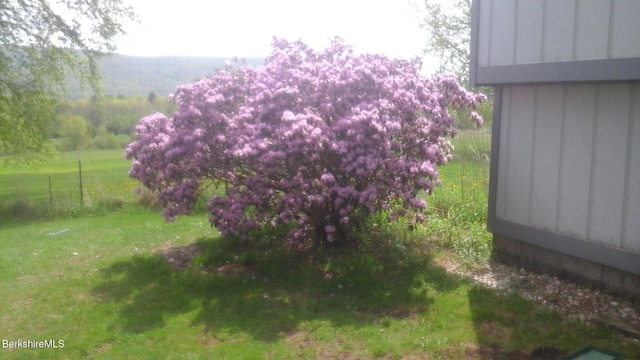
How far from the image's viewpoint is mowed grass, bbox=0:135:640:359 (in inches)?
190

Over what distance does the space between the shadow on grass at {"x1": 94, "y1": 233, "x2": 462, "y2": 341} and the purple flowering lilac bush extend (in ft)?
1.46

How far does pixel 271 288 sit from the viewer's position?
250 inches

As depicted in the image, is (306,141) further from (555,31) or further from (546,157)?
(555,31)

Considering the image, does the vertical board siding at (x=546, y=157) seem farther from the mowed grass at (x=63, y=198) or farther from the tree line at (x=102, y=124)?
the tree line at (x=102, y=124)

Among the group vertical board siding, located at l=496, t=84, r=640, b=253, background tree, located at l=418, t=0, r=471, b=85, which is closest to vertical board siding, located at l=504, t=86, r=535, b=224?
vertical board siding, located at l=496, t=84, r=640, b=253

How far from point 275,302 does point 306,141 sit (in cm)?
157

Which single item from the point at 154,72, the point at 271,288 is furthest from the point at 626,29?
the point at 154,72

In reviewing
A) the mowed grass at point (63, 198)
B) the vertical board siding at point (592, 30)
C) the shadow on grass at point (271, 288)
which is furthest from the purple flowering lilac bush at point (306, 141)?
the mowed grass at point (63, 198)

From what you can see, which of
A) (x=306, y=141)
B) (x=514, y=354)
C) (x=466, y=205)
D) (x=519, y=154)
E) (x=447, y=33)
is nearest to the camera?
(x=514, y=354)

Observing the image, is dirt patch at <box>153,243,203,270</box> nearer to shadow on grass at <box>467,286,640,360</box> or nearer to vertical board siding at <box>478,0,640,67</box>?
shadow on grass at <box>467,286,640,360</box>

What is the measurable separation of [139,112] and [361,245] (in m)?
18.2

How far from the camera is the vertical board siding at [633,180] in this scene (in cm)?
507

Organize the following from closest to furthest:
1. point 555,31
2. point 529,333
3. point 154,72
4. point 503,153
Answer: point 529,333 < point 555,31 < point 503,153 < point 154,72

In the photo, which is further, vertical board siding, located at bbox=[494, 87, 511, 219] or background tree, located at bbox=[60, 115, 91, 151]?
background tree, located at bbox=[60, 115, 91, 151]
